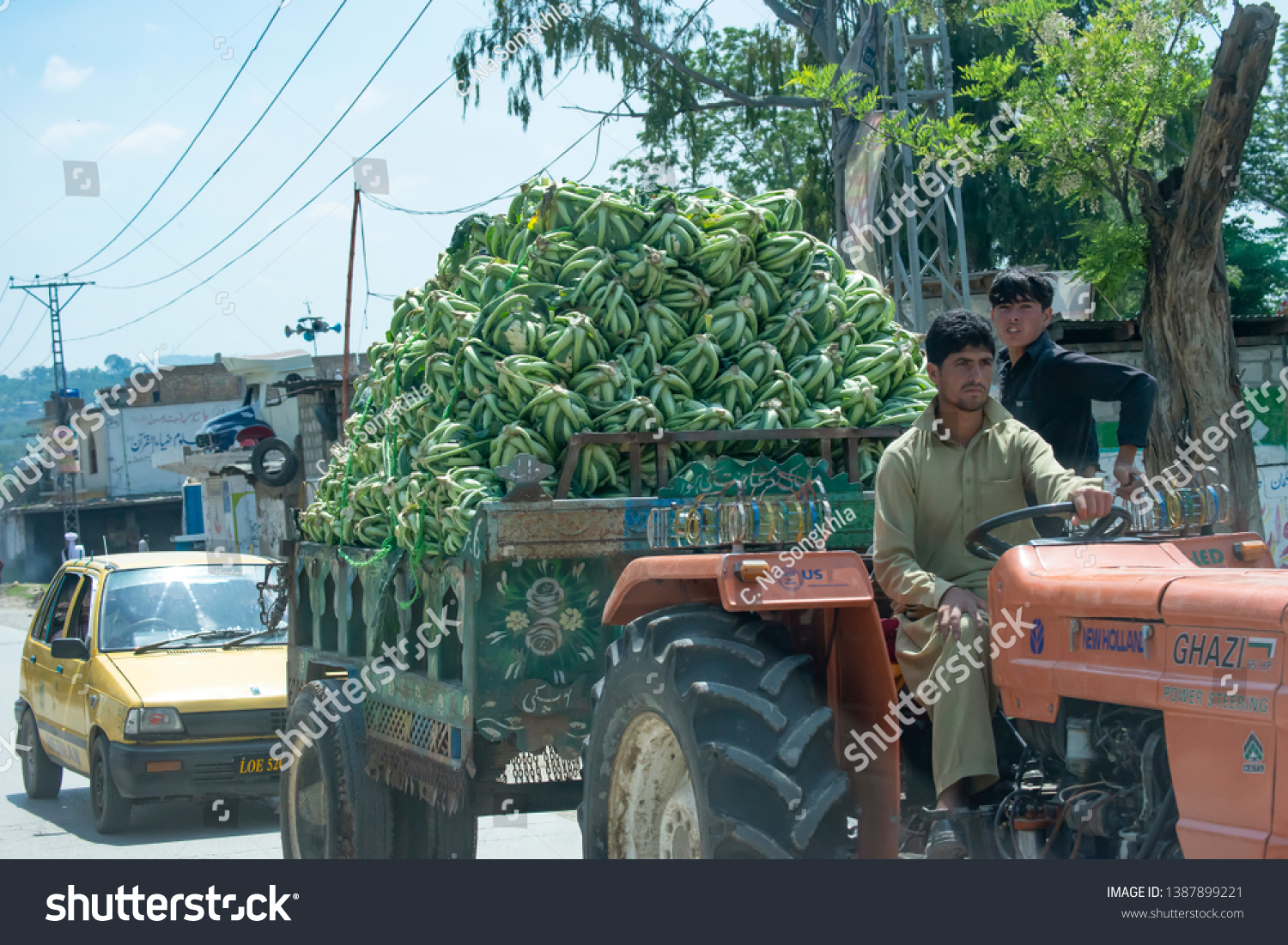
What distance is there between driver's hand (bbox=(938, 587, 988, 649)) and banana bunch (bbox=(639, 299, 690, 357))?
2.23m

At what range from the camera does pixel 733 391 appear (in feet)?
17.7

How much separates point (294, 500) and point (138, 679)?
17.9 meters

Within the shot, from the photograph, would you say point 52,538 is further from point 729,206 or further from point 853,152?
point 729,206

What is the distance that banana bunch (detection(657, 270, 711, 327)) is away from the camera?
5.62 m

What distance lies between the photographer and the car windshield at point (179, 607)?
31.3 feet

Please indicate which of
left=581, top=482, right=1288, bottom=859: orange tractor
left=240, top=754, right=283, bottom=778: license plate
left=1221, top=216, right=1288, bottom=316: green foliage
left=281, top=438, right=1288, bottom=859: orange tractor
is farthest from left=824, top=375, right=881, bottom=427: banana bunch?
left=1221, top=216, right=1288, bottom=316: green foliage

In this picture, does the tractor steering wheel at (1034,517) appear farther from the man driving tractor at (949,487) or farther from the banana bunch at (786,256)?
the banana bunch at (786,256)

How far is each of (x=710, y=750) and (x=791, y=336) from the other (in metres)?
2.71

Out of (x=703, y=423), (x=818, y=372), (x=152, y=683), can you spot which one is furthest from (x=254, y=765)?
(x=818, y=372)

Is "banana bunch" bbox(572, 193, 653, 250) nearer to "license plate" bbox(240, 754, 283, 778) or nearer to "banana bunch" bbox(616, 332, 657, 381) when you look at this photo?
"banana bunch" bbox(616, 332, 657, 381)

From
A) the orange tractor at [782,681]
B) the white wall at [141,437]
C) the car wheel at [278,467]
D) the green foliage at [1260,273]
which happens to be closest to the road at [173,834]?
the orange tractor at [782,681]

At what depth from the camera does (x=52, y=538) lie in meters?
52.7

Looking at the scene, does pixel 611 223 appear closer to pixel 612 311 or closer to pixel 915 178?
pixel 612 311

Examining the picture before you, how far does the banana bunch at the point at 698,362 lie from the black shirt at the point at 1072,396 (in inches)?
47.9
